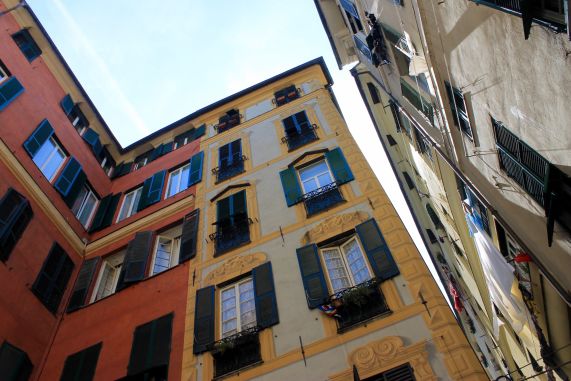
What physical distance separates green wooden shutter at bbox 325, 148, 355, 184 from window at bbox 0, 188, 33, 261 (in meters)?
8.49

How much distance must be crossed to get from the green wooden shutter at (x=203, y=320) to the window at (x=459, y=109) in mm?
6261

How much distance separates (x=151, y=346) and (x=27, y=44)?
12.9m

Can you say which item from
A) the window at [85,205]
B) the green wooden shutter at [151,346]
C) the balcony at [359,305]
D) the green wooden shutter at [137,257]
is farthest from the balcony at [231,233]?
the window at [85,205]

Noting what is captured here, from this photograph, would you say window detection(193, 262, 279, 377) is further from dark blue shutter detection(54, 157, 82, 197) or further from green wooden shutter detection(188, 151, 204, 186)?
dark blue shutter detection(54, 157, 82, 197)

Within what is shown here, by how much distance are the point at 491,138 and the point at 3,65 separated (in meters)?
14.6

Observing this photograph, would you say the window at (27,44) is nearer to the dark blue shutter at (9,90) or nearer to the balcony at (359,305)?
the dark blue shutter at (9,90)

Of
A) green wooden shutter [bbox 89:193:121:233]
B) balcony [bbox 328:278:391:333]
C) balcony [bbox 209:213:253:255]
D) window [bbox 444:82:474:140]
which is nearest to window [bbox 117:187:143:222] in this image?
green wooden shutter [bbox 89:193:121:233]

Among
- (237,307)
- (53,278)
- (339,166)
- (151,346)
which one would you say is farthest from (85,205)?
(339,166)

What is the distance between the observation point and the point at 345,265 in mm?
8898

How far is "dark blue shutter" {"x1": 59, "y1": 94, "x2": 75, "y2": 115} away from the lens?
16438mm

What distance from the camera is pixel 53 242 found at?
41.2ft

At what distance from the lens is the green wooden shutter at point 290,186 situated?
35.5 ft

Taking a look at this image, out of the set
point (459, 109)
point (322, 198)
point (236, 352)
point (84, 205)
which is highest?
point (84, 205)

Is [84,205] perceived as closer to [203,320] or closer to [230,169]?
[230,169]
